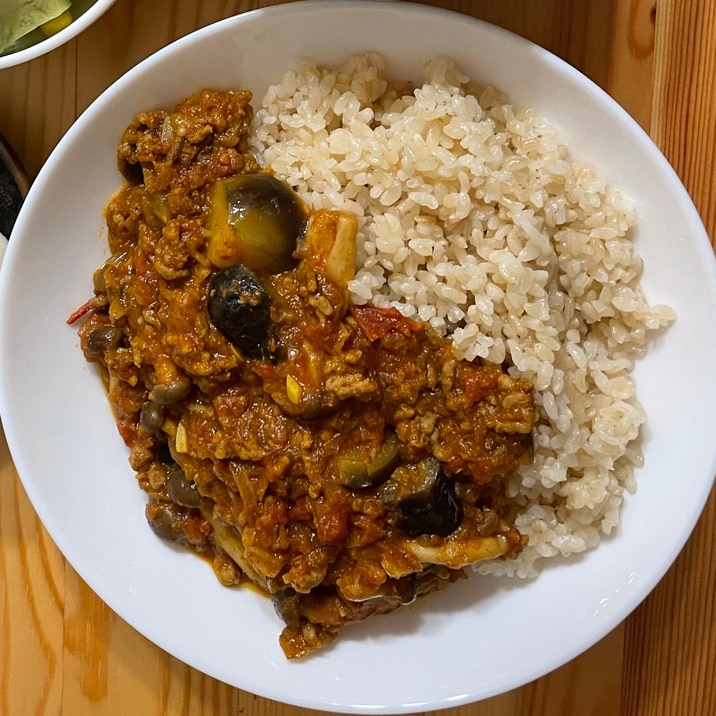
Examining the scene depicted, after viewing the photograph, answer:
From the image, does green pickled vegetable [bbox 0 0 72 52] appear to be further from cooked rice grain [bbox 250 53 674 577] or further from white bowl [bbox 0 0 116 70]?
cooked rice grain [bbox 250 53 674 577]

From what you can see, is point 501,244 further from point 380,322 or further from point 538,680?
point 538,680

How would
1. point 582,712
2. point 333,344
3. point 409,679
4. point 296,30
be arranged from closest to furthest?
1. point 333,344
2. point 296,30
3. point 409,679
4. point 582,712

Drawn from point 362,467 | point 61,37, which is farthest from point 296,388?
point 61,37

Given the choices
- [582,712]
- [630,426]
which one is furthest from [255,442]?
[582,712]

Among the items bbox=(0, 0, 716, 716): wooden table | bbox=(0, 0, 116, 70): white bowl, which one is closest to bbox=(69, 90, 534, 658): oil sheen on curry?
bbox=(0, 0, 116, 70): white bowl

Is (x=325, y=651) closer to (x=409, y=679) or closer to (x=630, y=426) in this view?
(x=409, y=679)

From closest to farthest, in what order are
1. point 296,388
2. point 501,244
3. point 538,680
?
point 296,388 < point 501,244 < point 538,680

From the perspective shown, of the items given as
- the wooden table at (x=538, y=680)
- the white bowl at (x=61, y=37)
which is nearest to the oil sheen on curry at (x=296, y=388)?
the white bowl at (x=61, y=37)
